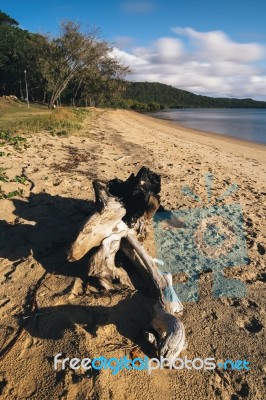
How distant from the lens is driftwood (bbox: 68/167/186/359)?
3217 mm

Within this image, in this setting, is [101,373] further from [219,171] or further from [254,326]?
[219,171]

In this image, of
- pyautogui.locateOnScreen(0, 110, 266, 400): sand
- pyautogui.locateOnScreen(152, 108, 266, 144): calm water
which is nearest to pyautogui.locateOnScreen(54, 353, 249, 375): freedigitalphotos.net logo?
pyautogui.locateOnScreen(0, 110, 266, 400): sand

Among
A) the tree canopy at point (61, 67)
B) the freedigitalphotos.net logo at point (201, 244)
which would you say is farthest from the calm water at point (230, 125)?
the freedigitalphotos.net logo at point (201, 244)

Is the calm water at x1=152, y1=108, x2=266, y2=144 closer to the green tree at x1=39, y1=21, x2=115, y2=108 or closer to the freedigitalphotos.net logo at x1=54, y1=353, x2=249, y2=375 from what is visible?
the green tree at x1=39, y1=21, x2=115, y2=108

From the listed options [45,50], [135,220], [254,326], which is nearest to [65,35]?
[45,50]

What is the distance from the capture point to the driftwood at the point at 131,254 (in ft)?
10.6

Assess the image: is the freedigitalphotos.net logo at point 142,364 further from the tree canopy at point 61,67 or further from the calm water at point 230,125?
the tree canopy at point 61,67

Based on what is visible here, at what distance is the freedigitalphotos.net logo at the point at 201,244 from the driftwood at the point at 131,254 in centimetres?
41

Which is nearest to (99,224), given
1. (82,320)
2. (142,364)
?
(82,320)

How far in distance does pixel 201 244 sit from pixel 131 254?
60.3 inches

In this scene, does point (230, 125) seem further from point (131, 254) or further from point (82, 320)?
point (82, 320)

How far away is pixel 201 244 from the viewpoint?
17.1 ft

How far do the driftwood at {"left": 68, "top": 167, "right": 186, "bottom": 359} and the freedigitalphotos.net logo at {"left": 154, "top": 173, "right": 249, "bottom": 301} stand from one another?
41cm

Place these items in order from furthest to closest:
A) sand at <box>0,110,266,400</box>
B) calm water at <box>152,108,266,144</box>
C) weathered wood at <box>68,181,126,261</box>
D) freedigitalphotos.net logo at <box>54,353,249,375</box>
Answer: calm water at <box>152,108,266,144</box>, weathered wood at <box>68,181,126,261</box>, freedigitalphotos.net logo at <box>54,353,249,375</box>, sand at <box>0,110,266,400</box>
